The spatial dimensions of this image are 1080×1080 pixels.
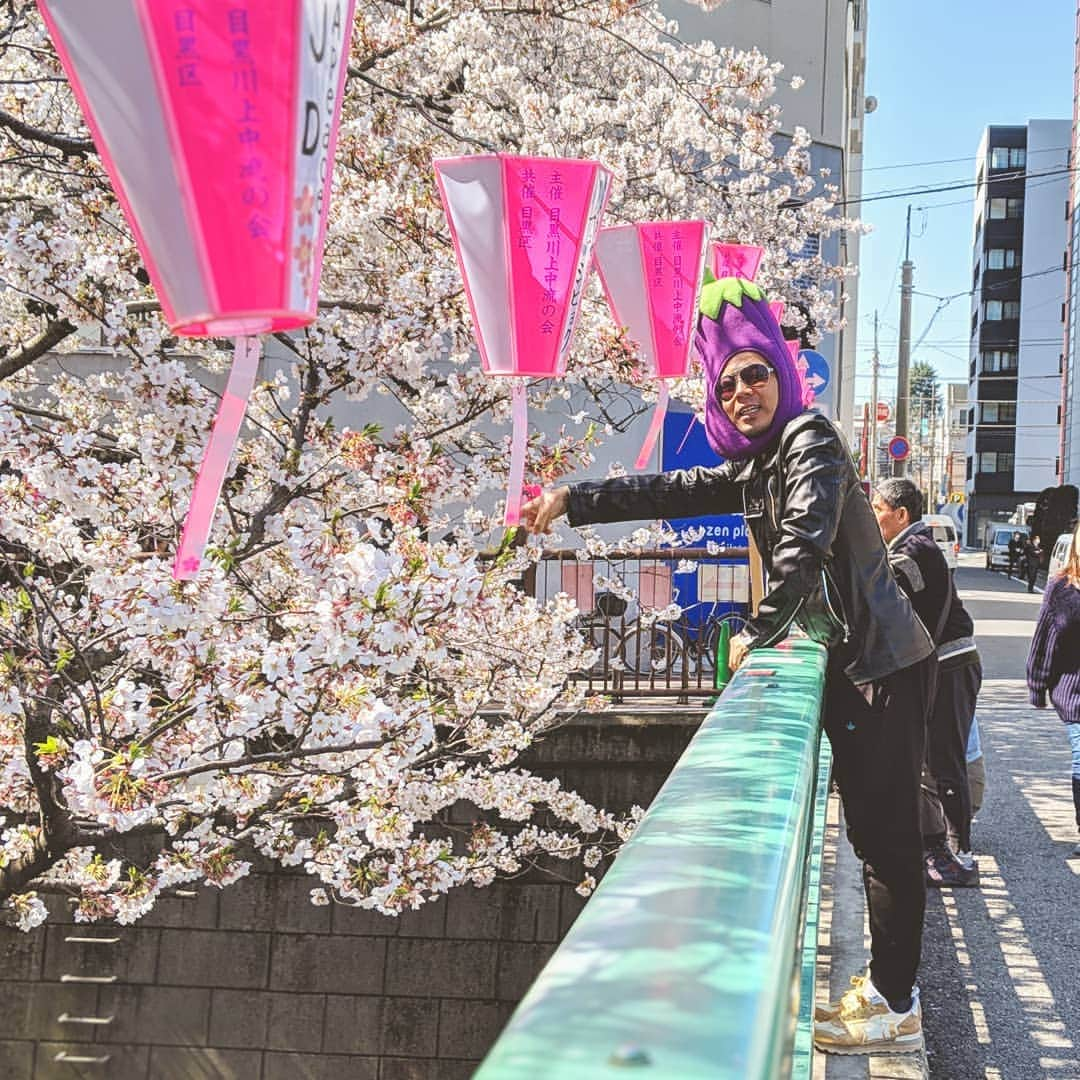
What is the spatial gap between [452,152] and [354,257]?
0.83 m

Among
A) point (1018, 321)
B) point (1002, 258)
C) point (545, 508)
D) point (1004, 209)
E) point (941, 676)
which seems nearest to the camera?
point (545, 508)

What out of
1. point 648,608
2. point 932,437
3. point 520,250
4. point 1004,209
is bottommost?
point 648,608

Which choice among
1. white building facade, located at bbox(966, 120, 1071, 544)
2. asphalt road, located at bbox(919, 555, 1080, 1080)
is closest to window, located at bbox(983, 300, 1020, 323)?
white building facade, located at bbox(966, 120, 1071, 544)

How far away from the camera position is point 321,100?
219 centimetres

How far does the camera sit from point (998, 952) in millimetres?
4742

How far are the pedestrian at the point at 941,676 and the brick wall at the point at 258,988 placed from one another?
355 centimetres

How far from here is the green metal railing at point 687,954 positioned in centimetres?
98

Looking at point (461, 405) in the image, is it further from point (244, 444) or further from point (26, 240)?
point (26, 240)

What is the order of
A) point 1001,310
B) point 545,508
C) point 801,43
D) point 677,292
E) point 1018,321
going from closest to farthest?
point 545,508
point 677,292
point 801,43
point 1018,321
point 1001,310

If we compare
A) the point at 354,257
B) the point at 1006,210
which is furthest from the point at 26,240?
the point at 1006,210

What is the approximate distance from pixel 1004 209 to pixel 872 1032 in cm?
8089

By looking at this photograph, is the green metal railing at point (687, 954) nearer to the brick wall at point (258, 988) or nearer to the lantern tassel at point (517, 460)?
the lantern tassel at point (517, 460)

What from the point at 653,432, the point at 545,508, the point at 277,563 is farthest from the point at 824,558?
the point at 277,563

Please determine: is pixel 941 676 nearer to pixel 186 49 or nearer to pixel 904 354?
pixel 186 49
